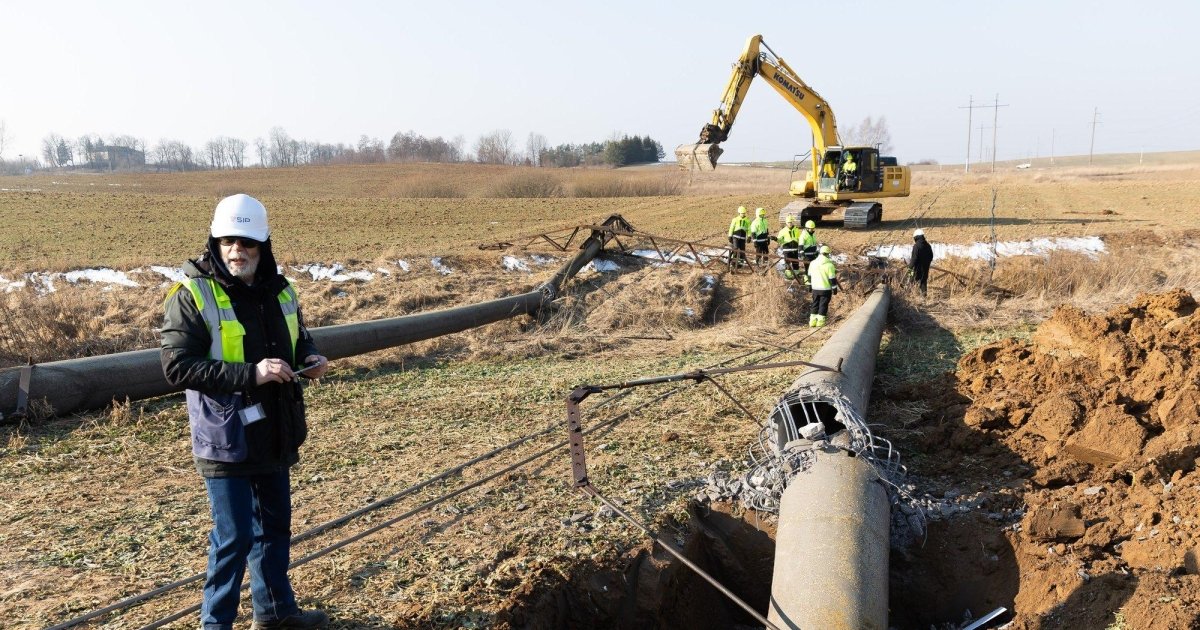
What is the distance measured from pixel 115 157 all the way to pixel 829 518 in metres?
111

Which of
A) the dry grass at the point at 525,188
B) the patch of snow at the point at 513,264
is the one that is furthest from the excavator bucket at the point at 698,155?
the dry grass at the point at 525,188

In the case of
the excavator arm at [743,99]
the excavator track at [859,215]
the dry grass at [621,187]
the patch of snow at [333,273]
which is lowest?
the patch of snow at [333,273]

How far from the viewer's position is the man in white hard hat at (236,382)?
319cm

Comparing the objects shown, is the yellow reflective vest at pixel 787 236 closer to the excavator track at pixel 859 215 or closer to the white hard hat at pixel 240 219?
the excavator track at pixel 859 215

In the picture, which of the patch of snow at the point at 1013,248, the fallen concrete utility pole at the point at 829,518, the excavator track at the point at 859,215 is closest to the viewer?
the fallen concrete utility pole at the point at 829,518

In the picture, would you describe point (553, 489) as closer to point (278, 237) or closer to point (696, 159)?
point (696, 159)

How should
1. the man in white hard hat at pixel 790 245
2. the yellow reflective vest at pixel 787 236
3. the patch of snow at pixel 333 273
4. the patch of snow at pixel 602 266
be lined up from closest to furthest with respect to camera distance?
1. the patch of snow at pixel 333 273
2. the man in white hard hat at pixel 790 245
3. the yellow reflective vest at pixel 787 236
4. the patch of snow at pixel 602 266

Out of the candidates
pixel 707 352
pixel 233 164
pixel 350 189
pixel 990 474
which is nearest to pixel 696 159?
pixel 707 352

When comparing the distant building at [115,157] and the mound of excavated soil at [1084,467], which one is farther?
the distant building at [115,157]

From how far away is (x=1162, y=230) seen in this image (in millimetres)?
18703

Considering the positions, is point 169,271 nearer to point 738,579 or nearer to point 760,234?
point 760,234

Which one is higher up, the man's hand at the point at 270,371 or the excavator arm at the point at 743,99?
the excavator arm at the point at 743,99

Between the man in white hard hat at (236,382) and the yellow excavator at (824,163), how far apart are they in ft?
54.4

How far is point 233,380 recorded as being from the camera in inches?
124
